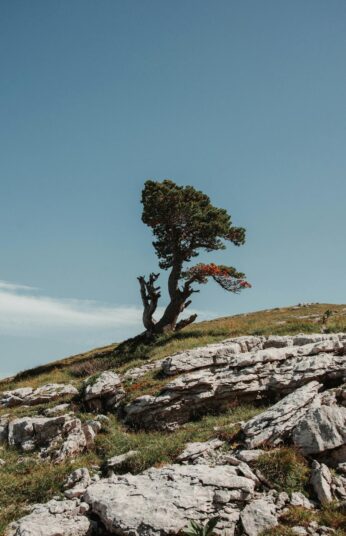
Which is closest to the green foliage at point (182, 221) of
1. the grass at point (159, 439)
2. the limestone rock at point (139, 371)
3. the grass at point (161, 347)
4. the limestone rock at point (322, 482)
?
the grass at point (161, 347)

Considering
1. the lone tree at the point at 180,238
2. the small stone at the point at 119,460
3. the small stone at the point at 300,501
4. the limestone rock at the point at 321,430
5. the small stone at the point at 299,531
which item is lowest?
the small stone at the point at 299,531

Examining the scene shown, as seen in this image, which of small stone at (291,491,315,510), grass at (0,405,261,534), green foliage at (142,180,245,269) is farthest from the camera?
green foliage at (142,180,245,269)

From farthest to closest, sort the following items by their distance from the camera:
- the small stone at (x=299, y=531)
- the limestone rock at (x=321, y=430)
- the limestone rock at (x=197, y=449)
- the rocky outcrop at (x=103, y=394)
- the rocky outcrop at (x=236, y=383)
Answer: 1. the rocky outcrop at (x=103, y=394)
2. the rocky outcrop at (x=236, y=383)
3. the limestone rock at (x=197, y=449)
4. the limestone rock at (x=321, y=430)
5. the small stone at (x=299, y=531)

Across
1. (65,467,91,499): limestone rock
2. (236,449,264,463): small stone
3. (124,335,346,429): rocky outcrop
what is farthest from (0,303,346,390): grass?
(236,449,264,463): small stone

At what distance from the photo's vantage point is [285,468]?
33.9 feet

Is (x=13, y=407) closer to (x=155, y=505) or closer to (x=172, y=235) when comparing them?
(x=155, y=505)

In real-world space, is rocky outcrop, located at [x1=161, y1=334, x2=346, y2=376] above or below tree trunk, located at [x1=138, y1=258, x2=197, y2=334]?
below

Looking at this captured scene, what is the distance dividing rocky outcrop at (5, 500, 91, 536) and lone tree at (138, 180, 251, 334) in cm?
2599

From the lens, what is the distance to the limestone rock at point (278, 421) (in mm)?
11719

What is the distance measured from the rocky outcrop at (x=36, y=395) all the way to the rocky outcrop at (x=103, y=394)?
1866 millimetres

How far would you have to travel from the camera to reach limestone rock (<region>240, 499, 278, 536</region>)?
870cm

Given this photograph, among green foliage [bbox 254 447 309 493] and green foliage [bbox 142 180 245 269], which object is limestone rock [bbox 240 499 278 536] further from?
green foliage [bbox 142 180 245 269]

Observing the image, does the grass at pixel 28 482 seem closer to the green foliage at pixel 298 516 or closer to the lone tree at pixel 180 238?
the green foliage at pixel 298 516

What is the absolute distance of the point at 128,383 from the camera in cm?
2019
